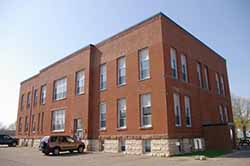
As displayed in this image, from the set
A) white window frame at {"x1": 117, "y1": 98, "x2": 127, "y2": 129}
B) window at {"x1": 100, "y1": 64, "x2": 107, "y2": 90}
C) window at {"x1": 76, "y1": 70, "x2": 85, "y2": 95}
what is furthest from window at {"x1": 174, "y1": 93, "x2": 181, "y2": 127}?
window at {"x1": 76, "y1": 70, "x2": 85, "y2": 95}

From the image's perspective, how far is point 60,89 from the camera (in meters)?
30.7

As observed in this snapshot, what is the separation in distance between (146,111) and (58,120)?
14603mm

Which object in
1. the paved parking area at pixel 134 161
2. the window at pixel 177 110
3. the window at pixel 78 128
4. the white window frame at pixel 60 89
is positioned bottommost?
the paved parking area at pixel 134 161

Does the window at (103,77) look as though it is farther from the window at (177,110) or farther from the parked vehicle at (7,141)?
the parked vehicle at (7,141)

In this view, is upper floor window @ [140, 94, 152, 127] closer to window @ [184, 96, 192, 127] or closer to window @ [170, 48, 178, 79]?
window @ [170, 48, 178, 79]

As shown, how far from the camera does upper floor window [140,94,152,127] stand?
19402 millimetres

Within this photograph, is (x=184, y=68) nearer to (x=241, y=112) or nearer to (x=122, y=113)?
(x=122, y=113)

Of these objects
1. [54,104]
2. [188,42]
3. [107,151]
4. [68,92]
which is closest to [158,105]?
[107,151]

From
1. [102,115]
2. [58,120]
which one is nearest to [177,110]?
[102,115]

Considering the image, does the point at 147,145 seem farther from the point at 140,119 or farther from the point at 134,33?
the point at 134,33

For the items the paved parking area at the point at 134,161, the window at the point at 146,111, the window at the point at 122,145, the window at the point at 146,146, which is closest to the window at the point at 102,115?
the window at the point at 122,145

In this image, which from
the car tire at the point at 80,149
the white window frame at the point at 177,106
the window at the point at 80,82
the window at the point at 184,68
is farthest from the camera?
the window at the point at 80,82

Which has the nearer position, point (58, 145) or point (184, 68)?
point (58, 145)

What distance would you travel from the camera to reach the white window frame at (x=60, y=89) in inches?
1176
